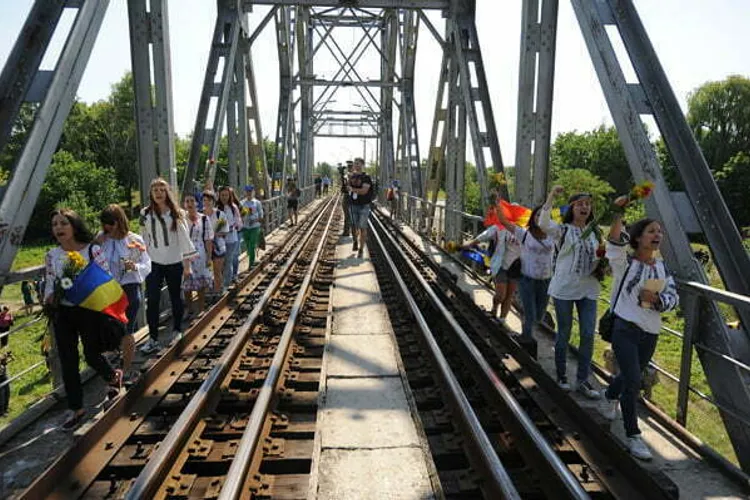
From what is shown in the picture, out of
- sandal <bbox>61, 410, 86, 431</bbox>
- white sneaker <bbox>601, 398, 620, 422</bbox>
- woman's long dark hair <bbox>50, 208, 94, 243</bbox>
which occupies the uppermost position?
woman's long dark hair <bbox>50, 208, 94, 243</bbox>

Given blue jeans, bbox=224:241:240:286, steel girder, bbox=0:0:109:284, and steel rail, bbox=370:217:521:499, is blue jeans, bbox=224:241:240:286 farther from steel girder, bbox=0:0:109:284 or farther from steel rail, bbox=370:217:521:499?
steel girder, bbox=0:0:109:284

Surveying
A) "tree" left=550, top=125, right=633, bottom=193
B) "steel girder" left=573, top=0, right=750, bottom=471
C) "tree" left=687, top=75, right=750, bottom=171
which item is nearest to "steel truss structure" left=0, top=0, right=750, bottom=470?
"steel girder" left=573, top=0, right=750, bottom=471

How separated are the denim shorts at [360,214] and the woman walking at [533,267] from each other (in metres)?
6.50

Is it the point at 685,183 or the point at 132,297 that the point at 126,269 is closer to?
the point at 132,297

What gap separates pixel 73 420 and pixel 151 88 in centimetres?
415

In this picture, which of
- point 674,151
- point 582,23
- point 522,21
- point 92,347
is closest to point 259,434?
point 92,347

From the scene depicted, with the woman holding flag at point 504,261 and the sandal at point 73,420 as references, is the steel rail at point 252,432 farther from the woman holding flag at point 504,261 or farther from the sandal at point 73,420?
the woman holding flag at point 504,261

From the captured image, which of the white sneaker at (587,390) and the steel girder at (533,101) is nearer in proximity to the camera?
the white sneaker at (587,390)

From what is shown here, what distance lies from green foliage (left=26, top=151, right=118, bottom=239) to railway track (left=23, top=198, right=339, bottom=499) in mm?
47909

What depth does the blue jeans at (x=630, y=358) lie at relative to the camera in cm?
368

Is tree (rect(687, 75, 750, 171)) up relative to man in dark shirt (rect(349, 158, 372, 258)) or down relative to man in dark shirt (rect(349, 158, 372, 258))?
up

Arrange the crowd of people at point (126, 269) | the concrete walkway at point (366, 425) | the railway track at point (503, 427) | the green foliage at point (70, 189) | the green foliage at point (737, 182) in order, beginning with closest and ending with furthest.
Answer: the railway track at point (503, 427) → the concrete walkway at point (366, 425) → the crowd of people at point (126, 269) → the green foliage at point (737, 182) → the green foliage at point (70, 189)

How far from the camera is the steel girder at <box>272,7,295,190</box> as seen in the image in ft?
72.0

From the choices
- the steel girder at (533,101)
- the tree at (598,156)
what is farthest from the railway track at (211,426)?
the tree at (598,156)
